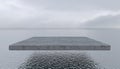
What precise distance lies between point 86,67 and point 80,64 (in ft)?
10.2

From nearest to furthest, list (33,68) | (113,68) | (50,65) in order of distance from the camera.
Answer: (33,68), (50,65), (113,68)

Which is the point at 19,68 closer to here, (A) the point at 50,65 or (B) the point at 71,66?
(A) the point at 50,65

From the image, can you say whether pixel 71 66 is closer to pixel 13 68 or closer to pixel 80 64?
pixel 80 64

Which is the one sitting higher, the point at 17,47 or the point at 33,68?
the point at 17,47

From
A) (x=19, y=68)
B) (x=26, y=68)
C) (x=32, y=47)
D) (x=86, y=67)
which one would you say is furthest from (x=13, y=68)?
(x=86, y=67)

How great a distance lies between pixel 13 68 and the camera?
50.3 m

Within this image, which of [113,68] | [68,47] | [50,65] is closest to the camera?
[68,47]

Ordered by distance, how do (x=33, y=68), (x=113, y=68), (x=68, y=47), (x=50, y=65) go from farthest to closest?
(x=113, y=68) < (x=50, y=65) < (x=33, y=68) < (x=68, y=47)

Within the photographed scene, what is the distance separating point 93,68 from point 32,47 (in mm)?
18812

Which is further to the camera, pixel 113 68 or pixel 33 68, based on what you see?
pixel 113 68

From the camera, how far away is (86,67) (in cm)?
4681

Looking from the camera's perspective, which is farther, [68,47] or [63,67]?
[63,67]

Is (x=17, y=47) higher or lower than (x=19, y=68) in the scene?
higher

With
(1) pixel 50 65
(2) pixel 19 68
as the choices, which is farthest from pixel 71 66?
(2) pixel 19 68
